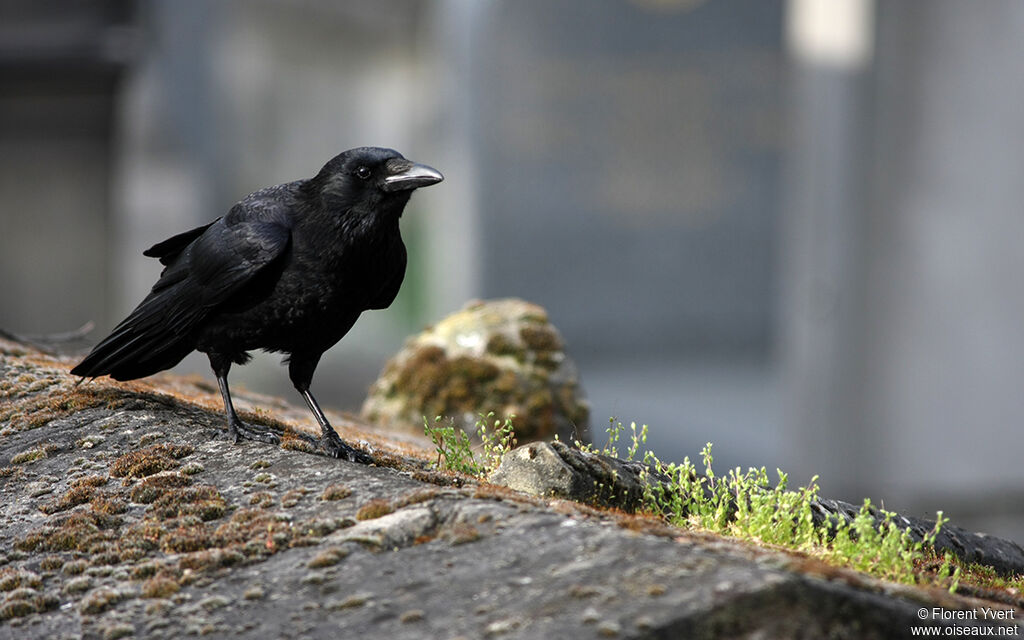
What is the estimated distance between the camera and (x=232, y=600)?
4156mm

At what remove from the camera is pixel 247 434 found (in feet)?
18.7

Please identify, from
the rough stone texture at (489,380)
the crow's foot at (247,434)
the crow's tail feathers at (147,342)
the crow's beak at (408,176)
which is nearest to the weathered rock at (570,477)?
the crow's foot at (247,434)

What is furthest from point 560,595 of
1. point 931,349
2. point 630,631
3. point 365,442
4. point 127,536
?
point 931,349

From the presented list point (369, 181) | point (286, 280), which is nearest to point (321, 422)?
point (286, 280)

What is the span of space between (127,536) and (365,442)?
203 cm

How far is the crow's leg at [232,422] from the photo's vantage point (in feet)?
18.5

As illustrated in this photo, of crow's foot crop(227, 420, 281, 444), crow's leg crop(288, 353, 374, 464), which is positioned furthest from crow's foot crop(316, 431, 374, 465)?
crow's foot crop(227, 420, 281, 444)

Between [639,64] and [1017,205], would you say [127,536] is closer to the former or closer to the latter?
[1017,205]

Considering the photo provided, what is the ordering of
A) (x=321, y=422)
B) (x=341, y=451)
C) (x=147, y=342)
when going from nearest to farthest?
(x=341, y=451) < (x=321, y=422) < (x=147, y=342)

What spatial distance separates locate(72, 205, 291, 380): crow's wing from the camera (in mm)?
5527

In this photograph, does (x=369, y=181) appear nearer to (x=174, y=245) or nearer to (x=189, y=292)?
(x=189, y=292)

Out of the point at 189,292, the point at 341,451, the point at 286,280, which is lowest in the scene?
the point at 341,451

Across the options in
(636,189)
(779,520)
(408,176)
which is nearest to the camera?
(779,520)

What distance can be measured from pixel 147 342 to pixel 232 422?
2.10ft
